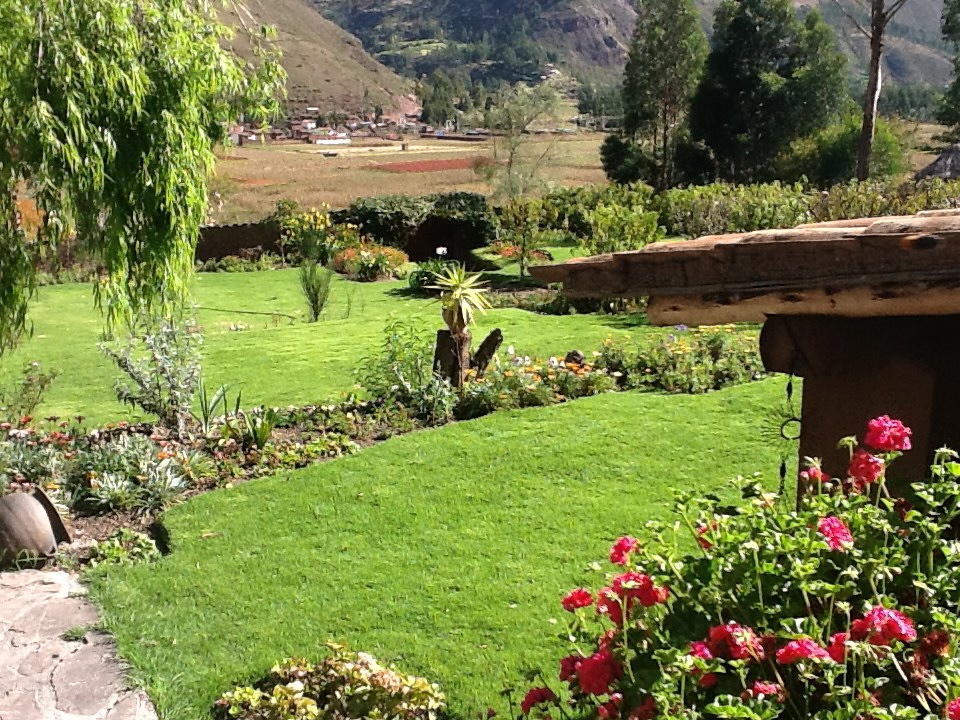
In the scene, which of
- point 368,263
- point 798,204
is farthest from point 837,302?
point 368,263

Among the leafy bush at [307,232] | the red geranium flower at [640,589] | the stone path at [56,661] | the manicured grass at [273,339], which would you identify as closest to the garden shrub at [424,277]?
the manicured grass at [273,339]

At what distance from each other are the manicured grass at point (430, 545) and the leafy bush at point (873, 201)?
8652mm

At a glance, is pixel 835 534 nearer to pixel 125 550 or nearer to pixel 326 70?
pixel 125 550

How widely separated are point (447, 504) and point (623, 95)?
32.5 metres

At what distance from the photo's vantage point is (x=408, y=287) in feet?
57.3

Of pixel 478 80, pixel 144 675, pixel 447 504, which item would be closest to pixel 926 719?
pixel 144 675

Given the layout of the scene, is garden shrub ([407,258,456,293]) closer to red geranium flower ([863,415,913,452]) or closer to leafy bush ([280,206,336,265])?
leafy bush ([280,206,336,265])

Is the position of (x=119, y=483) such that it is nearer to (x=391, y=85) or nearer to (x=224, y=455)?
(x=224, y=455)

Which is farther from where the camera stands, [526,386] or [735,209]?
[735,209]

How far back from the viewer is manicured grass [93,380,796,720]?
14.5 feet

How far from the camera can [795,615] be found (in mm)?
2225

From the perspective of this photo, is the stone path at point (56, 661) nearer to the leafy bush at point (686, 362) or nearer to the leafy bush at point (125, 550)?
the leafy bush at point (125, 550)

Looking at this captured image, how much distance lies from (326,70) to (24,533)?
9769cm

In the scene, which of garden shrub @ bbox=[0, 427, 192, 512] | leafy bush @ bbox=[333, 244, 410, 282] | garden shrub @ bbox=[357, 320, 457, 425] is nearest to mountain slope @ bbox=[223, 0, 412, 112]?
leafy bush @ bbox=[333, 244, 410, 282]
